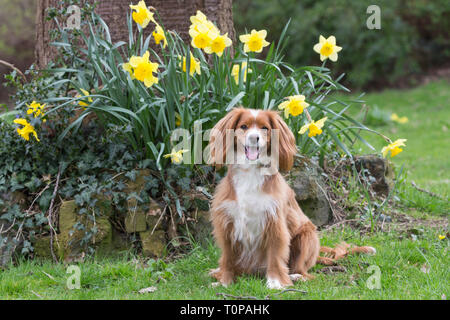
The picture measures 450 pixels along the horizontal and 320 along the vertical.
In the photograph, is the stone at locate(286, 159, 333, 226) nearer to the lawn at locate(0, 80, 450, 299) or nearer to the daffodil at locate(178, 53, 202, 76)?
the lawn at locate(0, 80, 450, 299)

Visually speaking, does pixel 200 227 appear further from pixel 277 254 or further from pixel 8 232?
pixel 8 232

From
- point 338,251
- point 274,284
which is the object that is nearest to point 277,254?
point 274,284

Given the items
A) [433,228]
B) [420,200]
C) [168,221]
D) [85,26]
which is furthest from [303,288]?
[85,26]

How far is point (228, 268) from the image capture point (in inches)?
140

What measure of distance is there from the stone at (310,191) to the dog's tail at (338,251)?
576 mm

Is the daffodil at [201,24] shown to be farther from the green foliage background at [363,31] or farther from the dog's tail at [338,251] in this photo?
the green foliage background at [363,31]

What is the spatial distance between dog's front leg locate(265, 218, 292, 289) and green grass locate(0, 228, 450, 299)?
80mm

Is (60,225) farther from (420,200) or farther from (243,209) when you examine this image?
(420,200)

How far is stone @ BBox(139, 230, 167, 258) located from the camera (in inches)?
161

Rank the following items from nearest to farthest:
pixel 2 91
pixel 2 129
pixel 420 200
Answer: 1. pixel 2 129
2. pixel 420 200
3. pixel 2 91

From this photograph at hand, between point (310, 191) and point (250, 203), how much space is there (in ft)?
4.14

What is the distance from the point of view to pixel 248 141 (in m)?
3.30

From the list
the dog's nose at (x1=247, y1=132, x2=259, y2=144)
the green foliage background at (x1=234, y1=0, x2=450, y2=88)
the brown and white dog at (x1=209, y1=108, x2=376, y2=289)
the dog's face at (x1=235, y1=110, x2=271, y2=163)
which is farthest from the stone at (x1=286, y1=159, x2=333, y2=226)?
the green foliage background at (x1=234, y1=0, x2=450, y2=88)

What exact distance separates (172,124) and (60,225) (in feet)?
3.65
